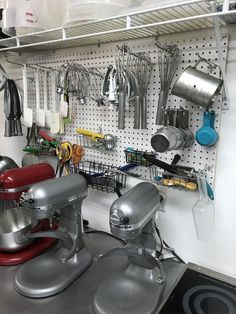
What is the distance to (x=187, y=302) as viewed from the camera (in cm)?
75

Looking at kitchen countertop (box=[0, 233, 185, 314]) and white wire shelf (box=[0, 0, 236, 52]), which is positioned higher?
white wire shelf (box=[0, 0, 236, 52])

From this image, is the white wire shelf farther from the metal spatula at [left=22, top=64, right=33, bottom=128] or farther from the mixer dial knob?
the mixer dial knob

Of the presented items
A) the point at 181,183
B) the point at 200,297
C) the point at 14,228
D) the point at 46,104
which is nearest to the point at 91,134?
the point at 46,104

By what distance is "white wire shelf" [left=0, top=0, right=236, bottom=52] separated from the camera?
0.58 metres

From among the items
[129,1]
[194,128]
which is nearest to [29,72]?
[129,1]

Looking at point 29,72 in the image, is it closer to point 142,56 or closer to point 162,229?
point 142,56

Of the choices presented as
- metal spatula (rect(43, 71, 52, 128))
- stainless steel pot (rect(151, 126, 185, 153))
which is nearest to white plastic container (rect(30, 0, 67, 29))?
metal spatula (rect(43, 71, 52, 128))

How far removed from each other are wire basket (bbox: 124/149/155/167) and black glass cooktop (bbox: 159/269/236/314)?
0.42m

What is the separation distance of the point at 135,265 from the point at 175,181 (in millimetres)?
323

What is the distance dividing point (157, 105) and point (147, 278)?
0.60 m

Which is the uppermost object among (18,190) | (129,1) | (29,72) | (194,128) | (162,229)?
(129,1)

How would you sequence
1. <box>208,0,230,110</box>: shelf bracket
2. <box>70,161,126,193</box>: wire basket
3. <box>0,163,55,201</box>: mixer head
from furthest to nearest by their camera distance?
<box>70,161,126,193</box>: wire basket → <box>0,163,55,201</box>: mixer head → <box>208,0,230,110</box>: shelf bracket

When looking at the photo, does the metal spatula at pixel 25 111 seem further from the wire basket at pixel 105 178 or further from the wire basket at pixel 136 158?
the wire basket at pixel 136 158

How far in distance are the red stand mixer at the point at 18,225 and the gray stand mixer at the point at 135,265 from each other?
0.35m
